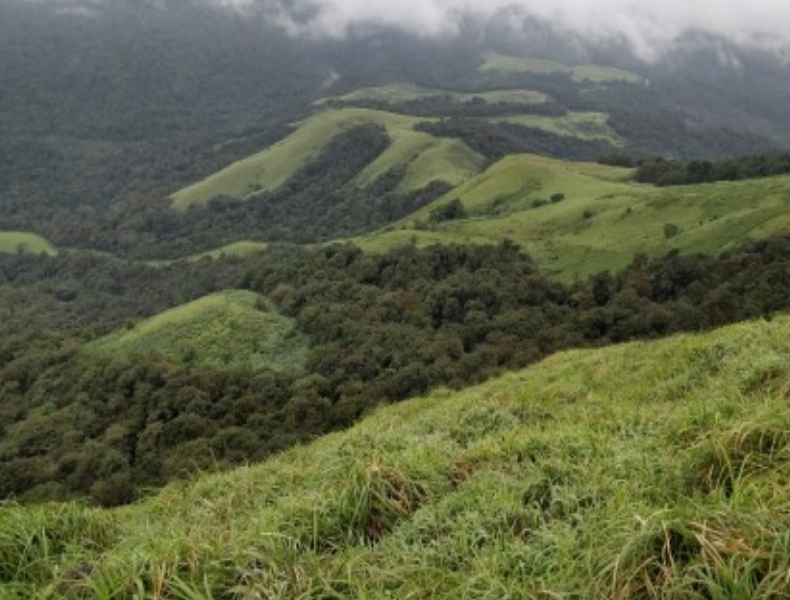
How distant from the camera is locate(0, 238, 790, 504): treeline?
242 feet

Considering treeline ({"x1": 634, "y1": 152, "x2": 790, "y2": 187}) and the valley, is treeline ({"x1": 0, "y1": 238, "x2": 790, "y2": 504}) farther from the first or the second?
treeline ({"x1": 634, "y1": 152, "x2": 790, "y2": 187})

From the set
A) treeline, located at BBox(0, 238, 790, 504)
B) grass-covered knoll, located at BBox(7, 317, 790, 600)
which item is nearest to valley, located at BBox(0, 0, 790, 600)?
grass-covered knoll, located at BBox(7, 317, 790, 600)

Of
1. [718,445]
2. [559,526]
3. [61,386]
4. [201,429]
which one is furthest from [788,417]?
[61,386]

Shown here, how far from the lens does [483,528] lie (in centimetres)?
940

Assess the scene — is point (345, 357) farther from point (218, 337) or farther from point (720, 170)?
point (720, 170)

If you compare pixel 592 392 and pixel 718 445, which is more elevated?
pixel 718 445

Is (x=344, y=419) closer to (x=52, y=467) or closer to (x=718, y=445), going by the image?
Result: (x=52, y=467)

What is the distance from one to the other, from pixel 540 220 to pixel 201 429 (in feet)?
271

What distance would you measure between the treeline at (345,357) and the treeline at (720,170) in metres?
47.4

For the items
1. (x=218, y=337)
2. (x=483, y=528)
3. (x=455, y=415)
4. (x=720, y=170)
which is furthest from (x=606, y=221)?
(x=483, y=528)

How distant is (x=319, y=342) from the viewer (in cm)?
11306

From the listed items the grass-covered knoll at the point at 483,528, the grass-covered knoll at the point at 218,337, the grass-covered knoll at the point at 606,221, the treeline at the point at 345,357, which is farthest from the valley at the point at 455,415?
the grass-covered knoll at the point at 606,221

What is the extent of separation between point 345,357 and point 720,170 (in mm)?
89688

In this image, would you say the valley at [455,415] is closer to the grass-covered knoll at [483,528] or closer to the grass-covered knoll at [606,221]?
the grass-covered knoll at [483,528]
